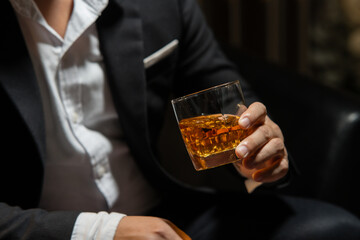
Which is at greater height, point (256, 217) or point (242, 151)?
point (242, 151)

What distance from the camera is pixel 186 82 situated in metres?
1.01

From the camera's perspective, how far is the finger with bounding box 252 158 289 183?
74 centimetres

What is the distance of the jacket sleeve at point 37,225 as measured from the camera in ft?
2.11

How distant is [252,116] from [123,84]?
0.27 m

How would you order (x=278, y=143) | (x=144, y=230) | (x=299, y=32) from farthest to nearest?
(x=299, y=32)
(x=278, y=143)
(x=144, y=230)

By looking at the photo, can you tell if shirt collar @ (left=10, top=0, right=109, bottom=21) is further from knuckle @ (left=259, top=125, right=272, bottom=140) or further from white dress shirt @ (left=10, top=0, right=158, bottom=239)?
knuckle @ (left=259, top=125, right=272, bottom=140)

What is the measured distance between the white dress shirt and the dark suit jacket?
0.03m

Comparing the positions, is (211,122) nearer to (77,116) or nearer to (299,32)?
(77,116)

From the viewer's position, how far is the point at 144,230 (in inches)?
24.0

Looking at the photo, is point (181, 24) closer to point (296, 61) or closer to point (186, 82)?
point (186, 82)

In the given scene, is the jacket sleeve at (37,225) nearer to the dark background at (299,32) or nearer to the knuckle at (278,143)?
the knuckle at (278,143)

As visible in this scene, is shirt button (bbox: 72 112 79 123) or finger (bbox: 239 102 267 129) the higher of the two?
finger (bbox: 239 102 267 129)

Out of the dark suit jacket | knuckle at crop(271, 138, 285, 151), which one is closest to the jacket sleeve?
the dark suit jacket

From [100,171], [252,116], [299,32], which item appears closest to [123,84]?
[100,171]
